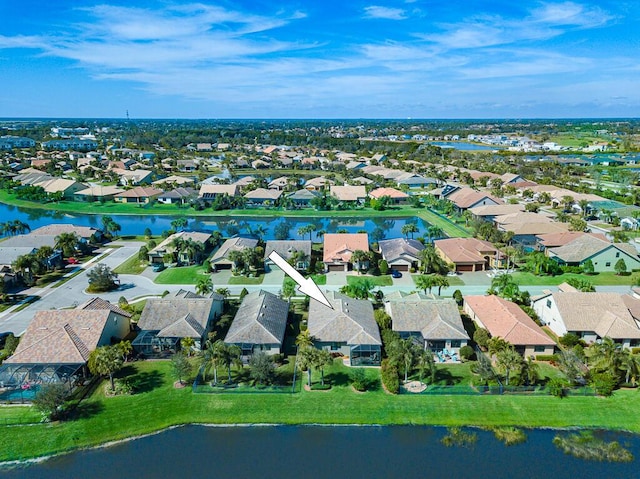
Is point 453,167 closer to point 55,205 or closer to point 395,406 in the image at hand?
point 55,205

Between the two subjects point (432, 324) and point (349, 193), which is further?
point (349, 193)

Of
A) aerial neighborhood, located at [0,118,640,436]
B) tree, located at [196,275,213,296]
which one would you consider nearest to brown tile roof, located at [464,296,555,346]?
aerial neighborhood, located at [0,118,640,436]

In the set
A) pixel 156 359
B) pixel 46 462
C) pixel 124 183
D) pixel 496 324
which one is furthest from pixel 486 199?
pixel 124 183

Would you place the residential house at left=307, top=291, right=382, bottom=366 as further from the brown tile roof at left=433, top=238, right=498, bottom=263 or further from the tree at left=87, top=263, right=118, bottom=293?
the tree at left=87, top=263, right=118, bottom=293

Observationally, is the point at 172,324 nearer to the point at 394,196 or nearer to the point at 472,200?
the point at 472,200

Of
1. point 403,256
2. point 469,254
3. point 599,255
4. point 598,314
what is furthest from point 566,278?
point 403,256
